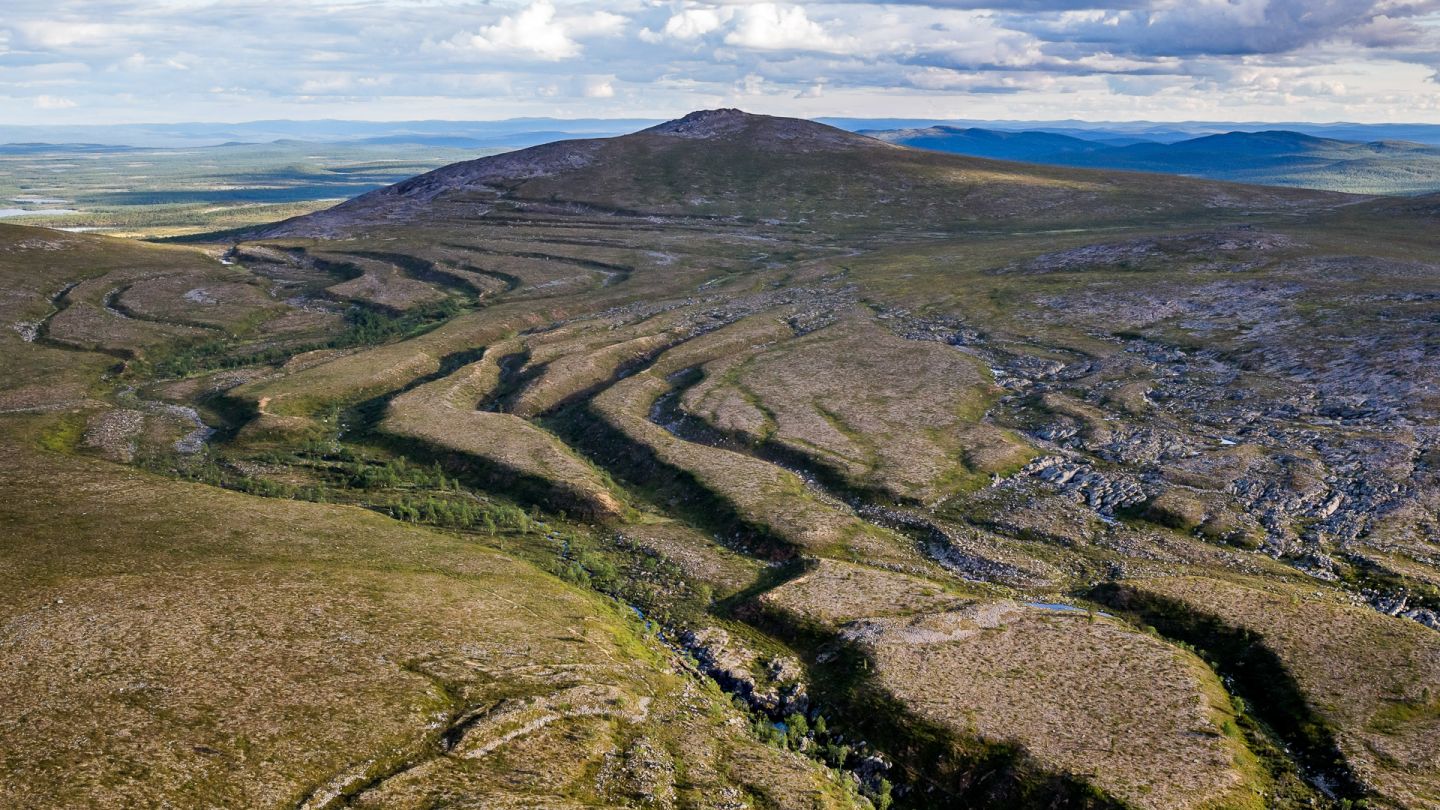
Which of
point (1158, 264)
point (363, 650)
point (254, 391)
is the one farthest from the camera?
point (1158, 264)

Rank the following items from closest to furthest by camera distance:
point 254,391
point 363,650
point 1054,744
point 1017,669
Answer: point 1054,744
point 363,650
point 1017,669
point 254,391

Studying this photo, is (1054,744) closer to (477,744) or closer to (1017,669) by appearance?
(1017,669)

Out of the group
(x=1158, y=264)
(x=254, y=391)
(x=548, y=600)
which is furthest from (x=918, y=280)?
(x=548, y=600)

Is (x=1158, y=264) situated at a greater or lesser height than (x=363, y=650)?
greater

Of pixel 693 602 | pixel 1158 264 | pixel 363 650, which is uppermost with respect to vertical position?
pixel 1158 264

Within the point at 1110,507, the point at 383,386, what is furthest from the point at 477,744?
the point at 383,386

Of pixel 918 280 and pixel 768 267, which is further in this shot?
pixel 768 267

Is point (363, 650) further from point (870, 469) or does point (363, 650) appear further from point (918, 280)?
point (918, 280)
